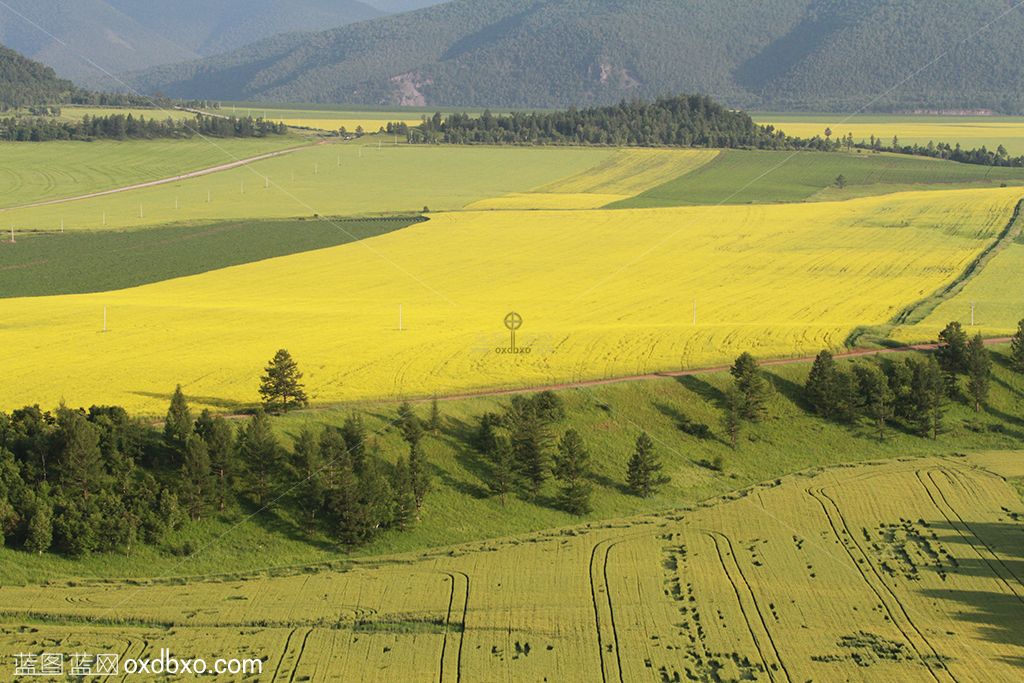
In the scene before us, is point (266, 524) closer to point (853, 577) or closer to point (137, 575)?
point (137, 575)

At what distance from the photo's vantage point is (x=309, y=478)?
159ft

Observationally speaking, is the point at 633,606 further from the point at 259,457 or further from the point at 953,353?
the point at 953,353

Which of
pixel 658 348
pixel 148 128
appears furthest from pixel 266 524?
pixel 148 128

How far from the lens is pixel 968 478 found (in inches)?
2119

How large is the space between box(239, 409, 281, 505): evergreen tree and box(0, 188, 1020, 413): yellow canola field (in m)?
5.33

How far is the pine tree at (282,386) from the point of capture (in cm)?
5325

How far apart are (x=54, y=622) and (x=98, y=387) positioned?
57.9 ft

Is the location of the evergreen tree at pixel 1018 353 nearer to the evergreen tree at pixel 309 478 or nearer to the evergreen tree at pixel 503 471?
the evergreen tree at pixel 503 471

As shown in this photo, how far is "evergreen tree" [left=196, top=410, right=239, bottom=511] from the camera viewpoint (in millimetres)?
47531

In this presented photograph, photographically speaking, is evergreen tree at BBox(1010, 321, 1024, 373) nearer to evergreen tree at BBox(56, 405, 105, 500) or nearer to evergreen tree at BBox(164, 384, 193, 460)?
evergreen tree at BBox(164, 384, 193, 460)

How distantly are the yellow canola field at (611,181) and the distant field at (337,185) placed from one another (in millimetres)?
2360

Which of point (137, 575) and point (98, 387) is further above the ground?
point (98, 387)

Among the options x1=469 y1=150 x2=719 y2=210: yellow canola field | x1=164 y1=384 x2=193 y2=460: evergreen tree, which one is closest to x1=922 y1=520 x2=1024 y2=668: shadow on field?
x1=164 y1=384 x2=193 y2=460: evergreen tree

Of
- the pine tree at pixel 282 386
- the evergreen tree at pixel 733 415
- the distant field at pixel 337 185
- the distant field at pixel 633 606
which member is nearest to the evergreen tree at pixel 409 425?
the pine tree at pixel 282 386
